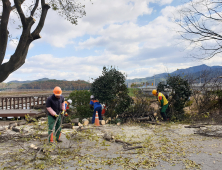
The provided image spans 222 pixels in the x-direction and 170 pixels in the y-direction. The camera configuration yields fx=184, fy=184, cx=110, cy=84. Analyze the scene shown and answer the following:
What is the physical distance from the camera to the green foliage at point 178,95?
1006 cm

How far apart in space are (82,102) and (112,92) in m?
1.98

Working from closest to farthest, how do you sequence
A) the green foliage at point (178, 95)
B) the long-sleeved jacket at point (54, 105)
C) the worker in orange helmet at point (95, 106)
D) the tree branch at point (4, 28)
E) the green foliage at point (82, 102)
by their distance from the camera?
the long-sleeved jacket at point (54, 105), the tree branch at point (4, 28), the worker in orange helmet at point (95, 106), the green foliage at point (178, 95), the green foliage at point (82, 102)

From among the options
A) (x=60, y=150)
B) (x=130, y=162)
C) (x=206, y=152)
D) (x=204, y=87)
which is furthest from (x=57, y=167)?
(x=204, y=87)

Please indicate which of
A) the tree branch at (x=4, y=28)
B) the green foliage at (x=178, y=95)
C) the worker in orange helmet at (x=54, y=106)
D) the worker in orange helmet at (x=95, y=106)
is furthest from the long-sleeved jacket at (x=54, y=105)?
the green foliage at (x=178, y=95)

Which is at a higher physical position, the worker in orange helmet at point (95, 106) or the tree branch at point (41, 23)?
the tree branch at point (41, 23)

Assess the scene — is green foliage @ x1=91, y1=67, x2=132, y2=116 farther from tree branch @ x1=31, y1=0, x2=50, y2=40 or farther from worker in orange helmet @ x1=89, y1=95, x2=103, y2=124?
tree branch @ x1=31, y1=0, x2=50, y2=40

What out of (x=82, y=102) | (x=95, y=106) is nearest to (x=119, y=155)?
(x=95, y=106)

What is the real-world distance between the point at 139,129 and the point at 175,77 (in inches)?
164

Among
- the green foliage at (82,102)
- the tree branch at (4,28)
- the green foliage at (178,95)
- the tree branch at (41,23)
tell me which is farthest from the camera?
the green foliage at (82,102)

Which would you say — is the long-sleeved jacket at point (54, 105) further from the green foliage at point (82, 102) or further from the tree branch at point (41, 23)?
the tree branch at point (41, 23)

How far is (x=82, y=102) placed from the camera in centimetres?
1055

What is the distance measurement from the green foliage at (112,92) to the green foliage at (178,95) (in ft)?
8.10

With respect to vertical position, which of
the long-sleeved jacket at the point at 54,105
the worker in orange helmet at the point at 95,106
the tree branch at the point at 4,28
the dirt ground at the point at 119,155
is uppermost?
the tree branch at the point at 4,28

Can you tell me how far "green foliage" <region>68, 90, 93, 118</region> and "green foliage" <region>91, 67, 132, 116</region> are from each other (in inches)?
26.1
